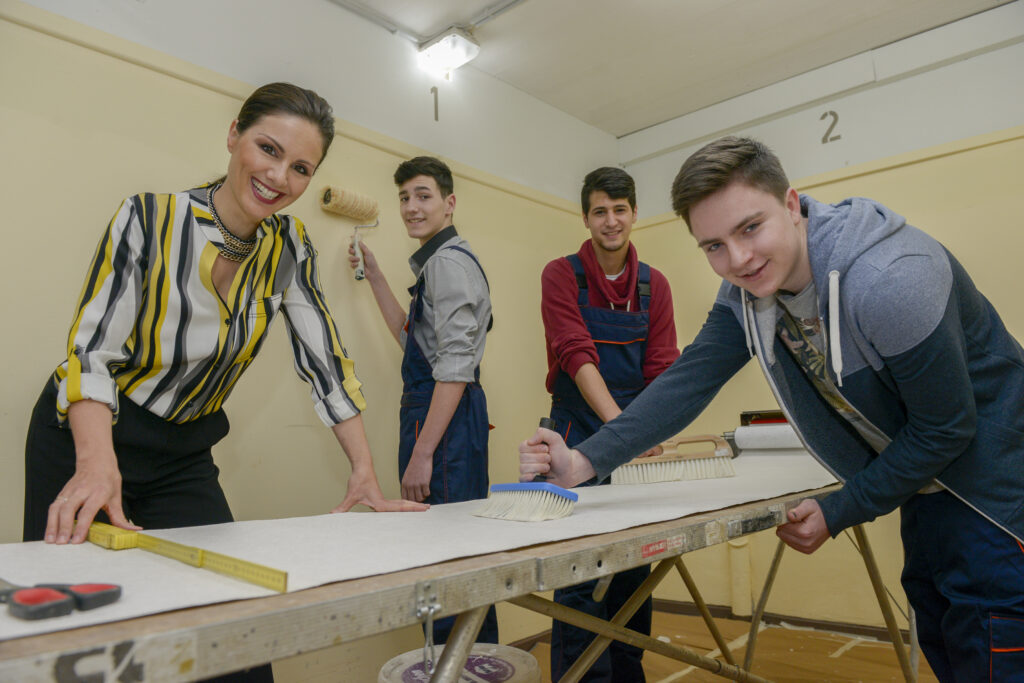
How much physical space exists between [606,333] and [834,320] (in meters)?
1.20

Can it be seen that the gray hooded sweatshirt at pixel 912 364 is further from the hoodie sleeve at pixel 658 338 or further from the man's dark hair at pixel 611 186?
the man's dark hair at pixel 611 186

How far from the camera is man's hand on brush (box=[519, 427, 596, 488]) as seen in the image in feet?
4.73

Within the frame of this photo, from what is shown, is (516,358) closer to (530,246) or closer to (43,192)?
(530,246)

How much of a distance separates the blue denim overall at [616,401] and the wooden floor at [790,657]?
2.59 ft

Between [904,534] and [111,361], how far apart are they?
5.35 feet

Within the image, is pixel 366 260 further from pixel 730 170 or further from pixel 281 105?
pixel 730 170

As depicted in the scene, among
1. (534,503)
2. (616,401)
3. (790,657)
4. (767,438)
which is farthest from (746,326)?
(790,657)

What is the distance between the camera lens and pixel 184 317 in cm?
135

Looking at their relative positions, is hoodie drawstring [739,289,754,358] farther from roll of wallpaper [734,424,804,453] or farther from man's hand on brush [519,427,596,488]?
roll of wallpaper [734,424,804,453]

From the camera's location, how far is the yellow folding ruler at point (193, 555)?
2.18 ft

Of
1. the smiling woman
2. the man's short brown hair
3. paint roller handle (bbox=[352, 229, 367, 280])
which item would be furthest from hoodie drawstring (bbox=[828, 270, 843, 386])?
paint roller handle (bbox=[352, 229, 367, 280])

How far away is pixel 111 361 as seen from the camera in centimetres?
121

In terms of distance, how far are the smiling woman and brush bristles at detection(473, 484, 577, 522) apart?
9.0 inches

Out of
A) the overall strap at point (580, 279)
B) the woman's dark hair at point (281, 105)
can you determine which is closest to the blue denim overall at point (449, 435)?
the overall strap at point (580, 279)
